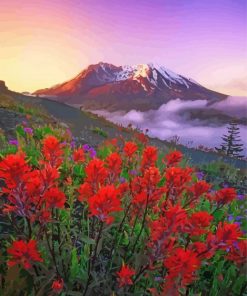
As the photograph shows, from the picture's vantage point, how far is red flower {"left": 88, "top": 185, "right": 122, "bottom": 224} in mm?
1661

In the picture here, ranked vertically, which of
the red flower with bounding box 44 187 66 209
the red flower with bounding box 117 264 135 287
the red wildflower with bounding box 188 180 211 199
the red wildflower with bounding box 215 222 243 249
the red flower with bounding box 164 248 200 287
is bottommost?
the red flower with bounding box 117 264 135 287

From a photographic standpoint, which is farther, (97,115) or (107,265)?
(97,115)

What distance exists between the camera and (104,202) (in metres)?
1.67

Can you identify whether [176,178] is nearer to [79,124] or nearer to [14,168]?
[14,168]

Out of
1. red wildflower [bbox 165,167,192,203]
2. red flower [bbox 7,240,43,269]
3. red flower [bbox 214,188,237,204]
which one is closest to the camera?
red flower [bbox 7,240,43,269]

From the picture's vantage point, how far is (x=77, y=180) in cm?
433

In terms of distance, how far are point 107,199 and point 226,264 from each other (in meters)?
2.43

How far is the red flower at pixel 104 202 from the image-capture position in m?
1.66

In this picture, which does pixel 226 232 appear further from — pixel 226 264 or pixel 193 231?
pixel 226 264

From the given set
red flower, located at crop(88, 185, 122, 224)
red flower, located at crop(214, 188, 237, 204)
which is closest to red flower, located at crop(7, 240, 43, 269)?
red flower, located at crop(88, 185, 122, 224)

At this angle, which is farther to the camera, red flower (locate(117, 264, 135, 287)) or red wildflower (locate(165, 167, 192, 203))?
red wildflower (locate(165, 167, 192, 203))

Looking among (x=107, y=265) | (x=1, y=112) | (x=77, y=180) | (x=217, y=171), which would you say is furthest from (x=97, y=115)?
(x=107, y=265)

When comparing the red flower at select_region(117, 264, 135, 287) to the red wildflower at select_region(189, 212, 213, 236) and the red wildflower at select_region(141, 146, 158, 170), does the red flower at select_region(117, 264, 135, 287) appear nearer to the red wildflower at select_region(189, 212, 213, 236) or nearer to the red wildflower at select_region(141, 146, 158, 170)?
the red wildflower at select_region(189, 212, 213, 236)

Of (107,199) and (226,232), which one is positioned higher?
(107,199)
